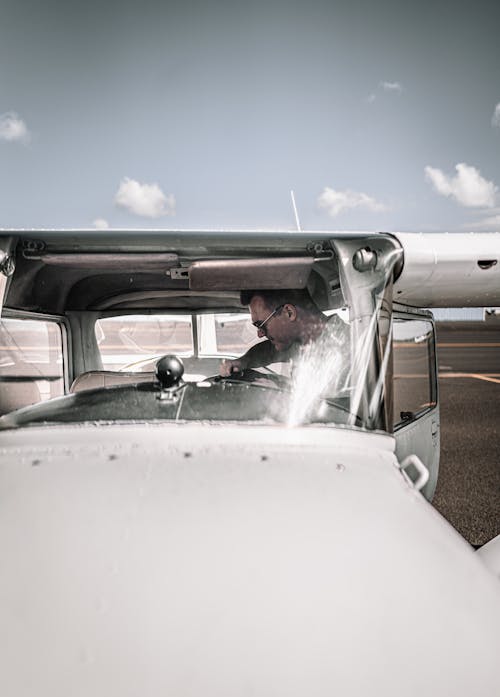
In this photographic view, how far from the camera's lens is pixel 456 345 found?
26.1 metres

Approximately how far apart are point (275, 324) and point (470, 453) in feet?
17.4

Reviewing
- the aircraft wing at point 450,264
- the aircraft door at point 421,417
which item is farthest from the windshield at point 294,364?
the aircraft door at point 421,417

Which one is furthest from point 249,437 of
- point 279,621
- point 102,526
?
point 279,621

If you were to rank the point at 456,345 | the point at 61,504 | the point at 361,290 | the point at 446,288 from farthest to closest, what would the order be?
the point at 456,345 < the point at 446,288 < the point at 361,290 < the point at 61,504

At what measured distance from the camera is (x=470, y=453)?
6.82m

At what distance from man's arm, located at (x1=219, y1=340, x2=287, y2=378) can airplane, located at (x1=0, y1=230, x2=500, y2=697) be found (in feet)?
0.49

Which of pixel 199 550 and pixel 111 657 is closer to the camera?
pixel 111 657

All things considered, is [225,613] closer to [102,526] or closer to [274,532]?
[274,532]

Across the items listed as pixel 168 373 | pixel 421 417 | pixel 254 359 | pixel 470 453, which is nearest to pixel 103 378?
pixel 254 359

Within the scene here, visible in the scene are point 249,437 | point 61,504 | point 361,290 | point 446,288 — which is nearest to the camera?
point 61,504

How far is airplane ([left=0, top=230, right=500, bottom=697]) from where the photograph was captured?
41.6 inches

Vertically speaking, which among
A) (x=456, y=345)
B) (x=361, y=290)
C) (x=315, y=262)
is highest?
(x=315, y=262)

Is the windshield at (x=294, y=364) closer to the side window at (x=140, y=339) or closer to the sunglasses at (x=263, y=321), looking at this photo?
the sunglasses at (x=263, y=321)

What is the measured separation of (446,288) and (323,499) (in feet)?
4.97
